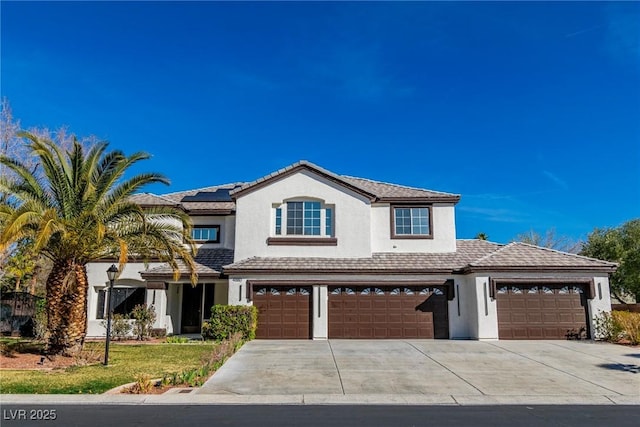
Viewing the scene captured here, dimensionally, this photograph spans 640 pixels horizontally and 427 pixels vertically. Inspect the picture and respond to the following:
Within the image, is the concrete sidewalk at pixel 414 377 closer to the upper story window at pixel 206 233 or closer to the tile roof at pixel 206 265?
the tile roof at pixel 206 265

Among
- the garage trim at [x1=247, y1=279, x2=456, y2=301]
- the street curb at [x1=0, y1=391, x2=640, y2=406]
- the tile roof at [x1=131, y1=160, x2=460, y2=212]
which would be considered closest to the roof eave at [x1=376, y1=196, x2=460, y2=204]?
the tile roof at [x1=131, y1=160, x2=460, y2=212]

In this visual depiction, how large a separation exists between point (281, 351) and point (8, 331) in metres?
13.7

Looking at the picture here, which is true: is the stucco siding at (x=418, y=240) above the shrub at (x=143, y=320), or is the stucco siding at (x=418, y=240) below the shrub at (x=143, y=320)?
above

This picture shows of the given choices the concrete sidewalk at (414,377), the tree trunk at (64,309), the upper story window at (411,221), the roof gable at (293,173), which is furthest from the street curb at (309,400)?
the upper story window at (411,221)

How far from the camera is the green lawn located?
10148 millimetres

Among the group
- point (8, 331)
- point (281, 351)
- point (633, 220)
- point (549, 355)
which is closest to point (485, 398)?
point (549, 355)

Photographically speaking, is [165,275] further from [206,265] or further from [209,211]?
[209,211]

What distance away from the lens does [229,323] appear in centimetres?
1866

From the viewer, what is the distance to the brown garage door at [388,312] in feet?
64.7

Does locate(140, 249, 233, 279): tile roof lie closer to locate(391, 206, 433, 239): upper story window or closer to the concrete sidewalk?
the concrete sidewalk

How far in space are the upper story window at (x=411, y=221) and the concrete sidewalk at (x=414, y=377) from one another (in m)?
6.50

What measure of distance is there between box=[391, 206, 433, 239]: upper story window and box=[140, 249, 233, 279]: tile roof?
790 centimetres

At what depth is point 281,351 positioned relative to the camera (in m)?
15.7
